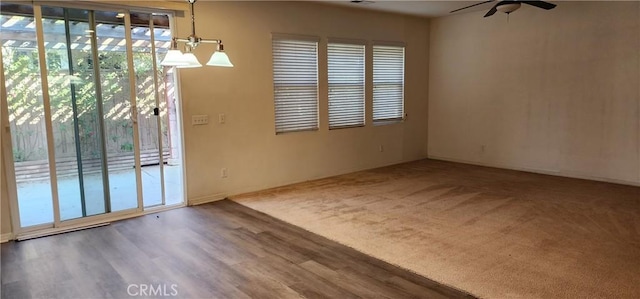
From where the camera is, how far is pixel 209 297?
2.75 metres

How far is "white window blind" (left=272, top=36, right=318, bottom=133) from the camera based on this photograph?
568cm

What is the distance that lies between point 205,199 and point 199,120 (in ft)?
3.12

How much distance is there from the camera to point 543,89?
6.32 meters

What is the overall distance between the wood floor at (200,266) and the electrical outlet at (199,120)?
1.24 meters

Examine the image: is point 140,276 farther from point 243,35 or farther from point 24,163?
point 243,35

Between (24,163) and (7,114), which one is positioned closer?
(7,114)

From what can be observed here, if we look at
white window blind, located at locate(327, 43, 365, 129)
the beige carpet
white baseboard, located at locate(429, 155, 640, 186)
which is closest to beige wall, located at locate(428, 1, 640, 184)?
white baseboard, located at locate(429, 155, 640, 186)

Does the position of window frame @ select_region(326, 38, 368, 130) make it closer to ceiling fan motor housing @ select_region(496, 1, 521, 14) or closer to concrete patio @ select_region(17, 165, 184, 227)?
ceiling fan motor housing @ select_region(496, 1, 521, 14)

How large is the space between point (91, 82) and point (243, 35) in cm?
181

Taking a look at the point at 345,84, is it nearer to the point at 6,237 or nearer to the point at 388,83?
the point at 388,83

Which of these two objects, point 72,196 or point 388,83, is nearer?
point 72,196

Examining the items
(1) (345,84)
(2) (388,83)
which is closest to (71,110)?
(1) (345,84)

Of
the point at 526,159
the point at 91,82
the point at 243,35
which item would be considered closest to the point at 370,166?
the point at 526,159

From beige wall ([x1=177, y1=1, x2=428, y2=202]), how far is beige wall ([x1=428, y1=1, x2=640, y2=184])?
1.41 meters
